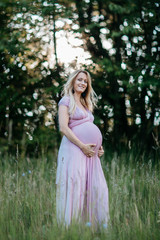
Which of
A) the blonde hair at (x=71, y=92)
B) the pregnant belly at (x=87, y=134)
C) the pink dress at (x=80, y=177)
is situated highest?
the blonde hair at (x=71, y=92)

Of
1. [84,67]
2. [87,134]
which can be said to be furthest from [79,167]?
[84,67]

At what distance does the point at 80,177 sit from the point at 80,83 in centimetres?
102

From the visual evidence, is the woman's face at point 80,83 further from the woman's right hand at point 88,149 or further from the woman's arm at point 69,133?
the woman's right hand at point 88,149

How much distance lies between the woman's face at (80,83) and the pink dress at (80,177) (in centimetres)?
18

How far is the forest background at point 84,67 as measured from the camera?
6.80 m

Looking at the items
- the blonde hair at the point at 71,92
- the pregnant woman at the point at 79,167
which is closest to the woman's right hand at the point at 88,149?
the pregnant woman at the point at 79,167

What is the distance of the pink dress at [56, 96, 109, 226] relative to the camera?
3182mm

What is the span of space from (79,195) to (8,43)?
4083mm

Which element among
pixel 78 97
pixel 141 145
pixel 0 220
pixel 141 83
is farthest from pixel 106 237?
pixel 141 145

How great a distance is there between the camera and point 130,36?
773 centimetres

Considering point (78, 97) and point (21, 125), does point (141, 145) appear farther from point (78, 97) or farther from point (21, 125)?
point (78, 97)

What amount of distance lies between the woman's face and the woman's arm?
28 centimetres

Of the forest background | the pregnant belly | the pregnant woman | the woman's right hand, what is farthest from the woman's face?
the forest background

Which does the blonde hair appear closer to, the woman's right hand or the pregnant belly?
the pregnant belly
